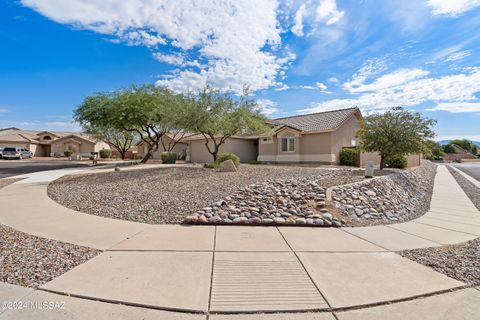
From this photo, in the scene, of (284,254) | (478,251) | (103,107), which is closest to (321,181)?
(478,251)

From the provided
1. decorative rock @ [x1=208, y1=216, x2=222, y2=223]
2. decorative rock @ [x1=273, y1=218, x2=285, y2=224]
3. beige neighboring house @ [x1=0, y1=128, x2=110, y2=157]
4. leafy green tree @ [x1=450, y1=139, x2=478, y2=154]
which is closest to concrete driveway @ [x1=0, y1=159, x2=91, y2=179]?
decorative rock @ [x1=208, y1=216, x2=222, y2=223]

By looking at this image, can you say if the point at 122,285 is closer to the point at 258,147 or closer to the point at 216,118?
the point at 216,118

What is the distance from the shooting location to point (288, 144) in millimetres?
23688

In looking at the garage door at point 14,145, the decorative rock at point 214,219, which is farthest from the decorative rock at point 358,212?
the garage door at point 14,145

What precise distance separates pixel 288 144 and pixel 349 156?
532cm

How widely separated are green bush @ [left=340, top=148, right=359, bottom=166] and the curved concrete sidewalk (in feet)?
48.8

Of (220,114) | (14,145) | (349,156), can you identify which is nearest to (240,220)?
(220,114)

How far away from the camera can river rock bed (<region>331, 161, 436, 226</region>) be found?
7427 millimetres

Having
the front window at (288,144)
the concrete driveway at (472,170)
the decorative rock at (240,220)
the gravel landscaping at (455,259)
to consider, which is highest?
the front window at (288,144)

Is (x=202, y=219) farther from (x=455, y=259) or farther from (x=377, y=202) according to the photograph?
(x=377, y=202)

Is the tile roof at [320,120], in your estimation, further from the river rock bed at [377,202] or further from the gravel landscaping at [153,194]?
the gravel landscaping at [153,194]

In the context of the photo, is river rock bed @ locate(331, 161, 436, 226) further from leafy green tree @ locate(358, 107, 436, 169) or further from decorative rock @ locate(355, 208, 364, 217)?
leafy green tree @ locate(358, 107, 436, 169)

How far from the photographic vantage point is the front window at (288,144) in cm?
2348

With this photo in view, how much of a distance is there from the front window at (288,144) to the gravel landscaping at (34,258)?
20596 millimetres
